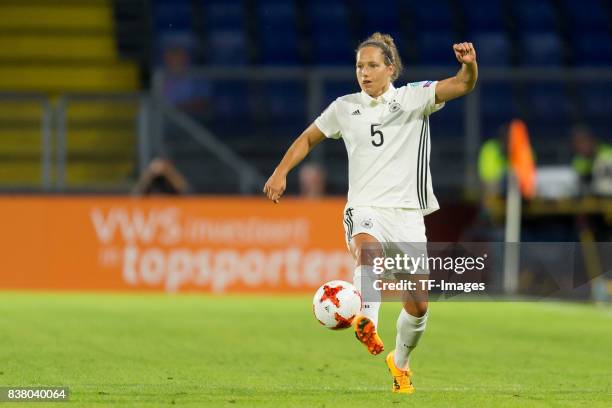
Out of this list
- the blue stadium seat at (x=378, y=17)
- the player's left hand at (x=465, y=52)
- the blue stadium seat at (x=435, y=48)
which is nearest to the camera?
the player's left hand at (x=465, y=52)

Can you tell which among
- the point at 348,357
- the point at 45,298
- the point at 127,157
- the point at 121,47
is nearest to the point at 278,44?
the point at 121,47

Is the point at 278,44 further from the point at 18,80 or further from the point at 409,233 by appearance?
the point at 409,233

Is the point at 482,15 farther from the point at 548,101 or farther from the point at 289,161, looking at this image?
the point at 289,161

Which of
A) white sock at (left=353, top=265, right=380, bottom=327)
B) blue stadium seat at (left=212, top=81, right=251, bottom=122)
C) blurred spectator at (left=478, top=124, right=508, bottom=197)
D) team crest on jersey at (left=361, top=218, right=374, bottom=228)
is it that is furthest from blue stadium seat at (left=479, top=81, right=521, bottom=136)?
white sock at (left=353, top=265, right=380, bottom=327)

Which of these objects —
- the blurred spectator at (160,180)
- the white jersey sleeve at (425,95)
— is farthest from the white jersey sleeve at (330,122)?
the blurred spectator at (160,180)

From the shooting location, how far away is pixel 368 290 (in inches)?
297

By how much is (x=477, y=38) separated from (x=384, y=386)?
17.6 meters

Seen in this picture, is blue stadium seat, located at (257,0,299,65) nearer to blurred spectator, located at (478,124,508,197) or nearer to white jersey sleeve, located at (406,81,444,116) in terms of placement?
blurred spectator, located at (478,124,508,197)

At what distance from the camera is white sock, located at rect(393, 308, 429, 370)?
7.82 metres

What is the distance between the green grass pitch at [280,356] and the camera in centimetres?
772

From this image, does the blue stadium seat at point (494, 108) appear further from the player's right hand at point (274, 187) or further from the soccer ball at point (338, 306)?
the soccer ball at point (338, 306)

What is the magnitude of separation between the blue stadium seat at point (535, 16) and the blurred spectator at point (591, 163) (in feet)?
18.2

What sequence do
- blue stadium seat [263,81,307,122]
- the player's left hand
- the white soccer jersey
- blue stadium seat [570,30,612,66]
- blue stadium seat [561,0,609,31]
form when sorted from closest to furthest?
the player's left hand
the white soccer jersey
blue stadium seat [263,81,307,122]
blue stadium seat [570,30,612,66]
blue stadium seat [561,0,609,31]

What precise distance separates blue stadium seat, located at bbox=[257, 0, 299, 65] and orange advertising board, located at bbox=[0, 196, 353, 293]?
229 inches
